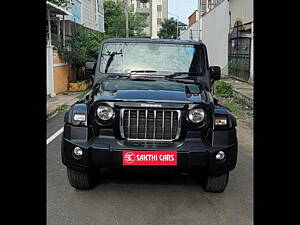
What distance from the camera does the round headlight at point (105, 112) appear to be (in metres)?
4.23

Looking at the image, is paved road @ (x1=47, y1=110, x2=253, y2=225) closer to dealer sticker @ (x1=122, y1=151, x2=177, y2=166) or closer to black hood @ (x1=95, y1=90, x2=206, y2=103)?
dealer sticker @ (x1=122, y1=151, x2=177, y2=166)

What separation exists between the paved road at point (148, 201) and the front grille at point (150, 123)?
44 cm

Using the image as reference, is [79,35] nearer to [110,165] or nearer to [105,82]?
[105,82]

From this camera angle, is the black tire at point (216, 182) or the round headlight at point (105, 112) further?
the black tire at point (216, 182)

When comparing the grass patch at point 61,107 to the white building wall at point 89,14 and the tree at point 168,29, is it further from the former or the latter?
the tree at point 168,29

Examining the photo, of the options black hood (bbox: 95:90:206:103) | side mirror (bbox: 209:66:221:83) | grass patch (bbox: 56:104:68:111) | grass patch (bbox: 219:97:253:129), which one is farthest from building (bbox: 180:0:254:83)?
black hood (bbox: 95:90:206:103)

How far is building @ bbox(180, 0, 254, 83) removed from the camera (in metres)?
18.3

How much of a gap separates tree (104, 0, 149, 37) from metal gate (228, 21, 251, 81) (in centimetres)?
2407

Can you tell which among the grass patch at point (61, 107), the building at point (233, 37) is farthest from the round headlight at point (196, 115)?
the building at point (233, 37)

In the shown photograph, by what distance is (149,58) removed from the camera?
5625 millimetres

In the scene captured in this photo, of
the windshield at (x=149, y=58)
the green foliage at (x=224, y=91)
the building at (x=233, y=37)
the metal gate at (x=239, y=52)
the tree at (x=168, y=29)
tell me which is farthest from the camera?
the tree at (x=168, y=29)
